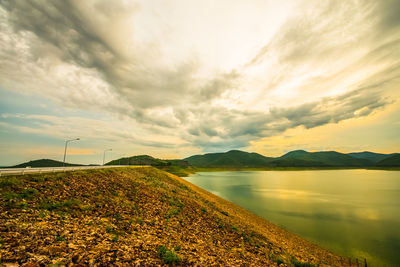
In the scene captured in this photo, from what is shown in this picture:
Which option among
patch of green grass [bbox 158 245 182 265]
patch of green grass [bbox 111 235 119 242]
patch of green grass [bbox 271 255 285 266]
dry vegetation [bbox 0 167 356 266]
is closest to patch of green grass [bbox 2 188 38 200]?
dry vegetation [bbox 0 167 356 266]

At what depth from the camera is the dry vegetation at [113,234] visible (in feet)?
25.9

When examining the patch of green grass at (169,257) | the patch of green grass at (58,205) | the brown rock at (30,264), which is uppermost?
the patch of green grass at (58,205)

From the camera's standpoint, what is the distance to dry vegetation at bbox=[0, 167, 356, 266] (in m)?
7.88

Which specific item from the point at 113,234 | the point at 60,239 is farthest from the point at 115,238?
the point at 60,239

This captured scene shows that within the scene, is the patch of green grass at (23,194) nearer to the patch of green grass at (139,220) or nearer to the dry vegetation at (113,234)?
the dry vegetation at (113,234)

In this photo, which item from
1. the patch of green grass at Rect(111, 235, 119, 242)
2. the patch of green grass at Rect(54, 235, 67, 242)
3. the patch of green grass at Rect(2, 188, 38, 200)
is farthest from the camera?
the patch of green grass at Rect(2, 188, 38, 200)

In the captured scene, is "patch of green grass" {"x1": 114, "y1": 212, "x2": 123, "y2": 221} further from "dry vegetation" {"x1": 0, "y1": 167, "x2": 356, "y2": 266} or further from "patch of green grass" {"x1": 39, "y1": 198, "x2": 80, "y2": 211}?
"patch of green grass" {"x1": 39, "y1": 198, "x2": 80, "y2": 211}

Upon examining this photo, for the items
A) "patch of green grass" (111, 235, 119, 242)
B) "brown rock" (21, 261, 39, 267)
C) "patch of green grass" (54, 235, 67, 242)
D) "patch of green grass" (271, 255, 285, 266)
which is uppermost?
"brown rock" (21, 261, 39, 267)

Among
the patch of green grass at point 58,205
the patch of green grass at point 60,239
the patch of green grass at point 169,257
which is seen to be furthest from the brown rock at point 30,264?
the patch of green grass at point 58,205

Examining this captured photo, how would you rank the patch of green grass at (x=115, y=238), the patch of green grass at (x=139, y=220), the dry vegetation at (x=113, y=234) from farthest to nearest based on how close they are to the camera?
the patch of green grass at (x=139, y=220) → the patch of green grass at (x=115, y=238) → the dry vegetation at (x=113, y=234)

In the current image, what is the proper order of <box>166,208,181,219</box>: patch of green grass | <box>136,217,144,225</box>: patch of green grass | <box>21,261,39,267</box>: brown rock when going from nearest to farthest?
<box>21,261,39,267</box>: brown rock
<box>136,217,144,225</box>: patch of green grass
<box>166,208,181,219</box>: patch of green grass

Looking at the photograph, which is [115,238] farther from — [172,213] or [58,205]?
[172,213]

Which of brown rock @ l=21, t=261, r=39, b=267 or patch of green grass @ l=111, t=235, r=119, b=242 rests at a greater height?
brown rock @ l=21, t=261, r=39, b=267

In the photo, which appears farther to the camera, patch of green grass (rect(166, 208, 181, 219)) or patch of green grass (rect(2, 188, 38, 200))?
patch of green grass (rect(166, 208, 181, 219))
